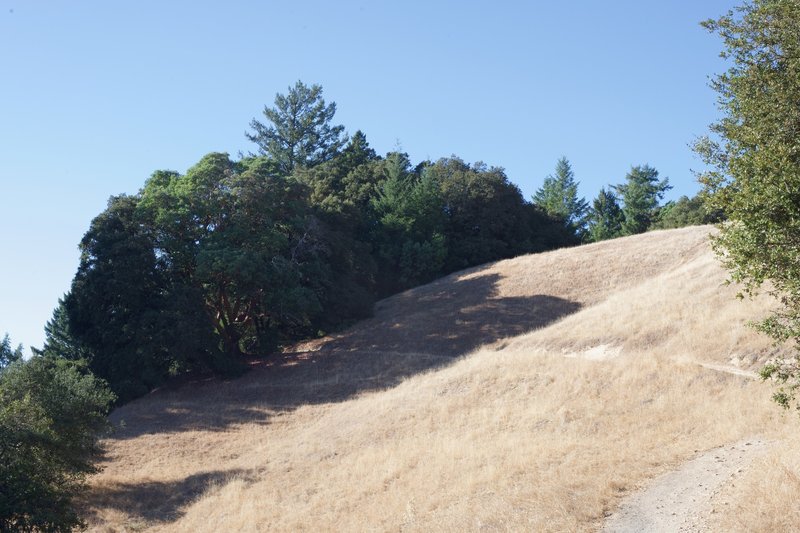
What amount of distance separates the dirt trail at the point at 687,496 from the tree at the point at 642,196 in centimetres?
6485

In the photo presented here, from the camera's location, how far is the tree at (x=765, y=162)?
10.3 m

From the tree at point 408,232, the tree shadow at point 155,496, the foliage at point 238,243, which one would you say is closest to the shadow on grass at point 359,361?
the foliage at point 238,243

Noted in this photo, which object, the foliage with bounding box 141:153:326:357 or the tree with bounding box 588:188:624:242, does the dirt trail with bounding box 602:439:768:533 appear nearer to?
the foliage with bounding box 141:153:326:357

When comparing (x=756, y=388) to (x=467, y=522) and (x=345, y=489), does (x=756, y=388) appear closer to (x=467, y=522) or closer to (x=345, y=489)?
(x=467, y=522)

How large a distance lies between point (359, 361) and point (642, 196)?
176 feet

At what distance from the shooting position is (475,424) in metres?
22.0

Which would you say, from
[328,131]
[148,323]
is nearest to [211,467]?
[148,323]

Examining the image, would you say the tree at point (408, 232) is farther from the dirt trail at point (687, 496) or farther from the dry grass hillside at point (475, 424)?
the dirt trail at point (687, 496)

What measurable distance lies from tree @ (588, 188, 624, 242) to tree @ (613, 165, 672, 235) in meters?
0.95

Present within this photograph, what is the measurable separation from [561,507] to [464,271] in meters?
40.3

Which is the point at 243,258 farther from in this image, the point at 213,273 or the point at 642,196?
the point at 642,196

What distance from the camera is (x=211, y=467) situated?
80.2 feet

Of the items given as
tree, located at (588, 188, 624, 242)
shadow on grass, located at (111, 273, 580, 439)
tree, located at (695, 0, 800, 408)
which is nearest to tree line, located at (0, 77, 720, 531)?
shadow on grass, located at (111, 273, 580, 439)

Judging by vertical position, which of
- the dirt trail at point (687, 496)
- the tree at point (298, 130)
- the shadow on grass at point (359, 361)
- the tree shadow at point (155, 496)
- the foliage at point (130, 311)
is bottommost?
the dirt trail at point (687, 496)
